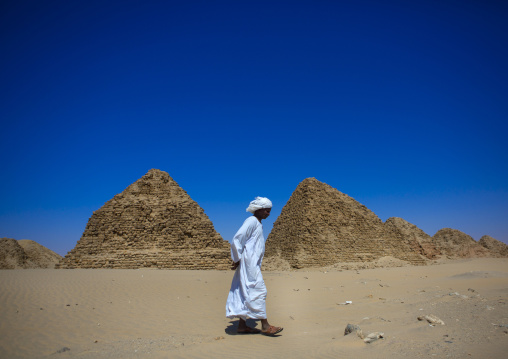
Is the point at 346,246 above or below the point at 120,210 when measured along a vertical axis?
below

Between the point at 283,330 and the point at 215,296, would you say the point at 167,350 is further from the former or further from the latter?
the point at 215,296

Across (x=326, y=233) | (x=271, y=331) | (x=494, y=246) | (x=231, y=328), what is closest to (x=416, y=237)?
(x=494, y=246)

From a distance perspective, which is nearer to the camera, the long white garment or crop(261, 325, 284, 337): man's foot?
crop(261, 325, 284, 337): man's foot

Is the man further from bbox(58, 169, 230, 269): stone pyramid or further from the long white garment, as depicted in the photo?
bbox(58, 169, 230, 269): stone pyramid

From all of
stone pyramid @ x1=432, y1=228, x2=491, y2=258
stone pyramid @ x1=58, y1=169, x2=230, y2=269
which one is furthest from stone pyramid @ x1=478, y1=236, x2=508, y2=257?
stone pyramid @ x1=58, y1=169, x2=230, y2=269

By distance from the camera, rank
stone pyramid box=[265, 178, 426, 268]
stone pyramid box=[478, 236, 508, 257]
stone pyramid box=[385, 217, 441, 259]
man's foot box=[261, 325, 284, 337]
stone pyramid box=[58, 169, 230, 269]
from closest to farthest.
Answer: man's foot box=[261, 325, 284, 337]
stone pyramid box=[58, 169, 230, 269]
stone pyramid box=[265, 178, 426, 268]
stone pyramid box=[385, 217, 441, 259]
stone pyramid box=[478, 236, 508, 257]

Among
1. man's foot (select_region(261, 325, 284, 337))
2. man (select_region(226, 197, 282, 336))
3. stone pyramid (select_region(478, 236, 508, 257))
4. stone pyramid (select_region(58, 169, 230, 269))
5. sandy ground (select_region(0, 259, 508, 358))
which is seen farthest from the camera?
stone pyramid (select_region(478, 236, 508, 257))

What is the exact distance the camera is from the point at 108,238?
26.0m

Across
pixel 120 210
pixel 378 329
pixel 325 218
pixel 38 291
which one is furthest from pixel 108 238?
pixel 378 329

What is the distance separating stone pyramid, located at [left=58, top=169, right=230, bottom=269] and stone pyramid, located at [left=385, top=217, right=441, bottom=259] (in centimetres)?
3070

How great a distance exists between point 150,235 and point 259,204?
73.1ft

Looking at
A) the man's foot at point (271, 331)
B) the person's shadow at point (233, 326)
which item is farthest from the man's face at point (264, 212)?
the person's shadow at point (233, 326)

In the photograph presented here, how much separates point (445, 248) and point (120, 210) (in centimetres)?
4963

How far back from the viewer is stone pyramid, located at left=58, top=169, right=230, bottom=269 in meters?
23.9
